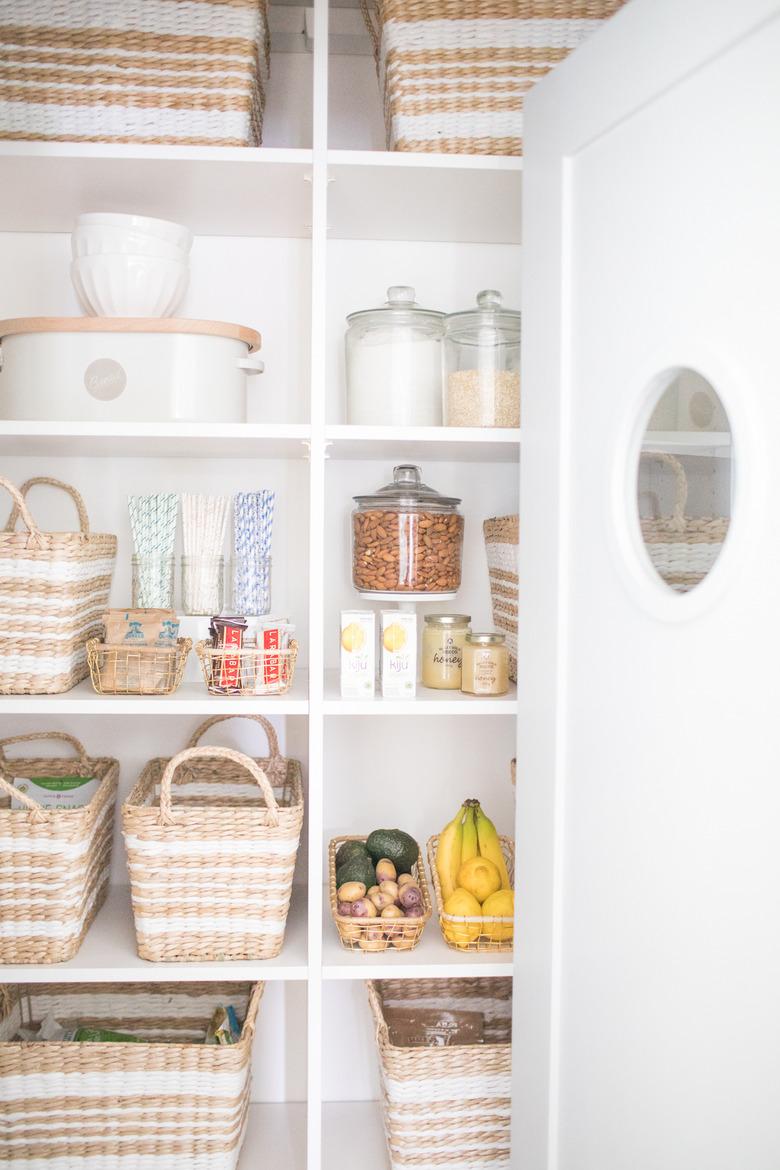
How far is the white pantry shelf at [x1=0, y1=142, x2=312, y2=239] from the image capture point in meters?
1.56

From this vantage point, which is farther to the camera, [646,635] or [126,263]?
[126,263]

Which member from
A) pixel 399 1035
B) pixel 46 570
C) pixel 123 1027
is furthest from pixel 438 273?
pixel 123 1027

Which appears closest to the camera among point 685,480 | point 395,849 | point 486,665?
point 685,480

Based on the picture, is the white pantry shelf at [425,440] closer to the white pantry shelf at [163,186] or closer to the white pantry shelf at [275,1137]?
the white pantry shelf at [163,186]

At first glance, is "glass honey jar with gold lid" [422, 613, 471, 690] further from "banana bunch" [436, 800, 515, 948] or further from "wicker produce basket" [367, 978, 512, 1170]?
"wicker produce basket" [367, 978, 512, 1170]

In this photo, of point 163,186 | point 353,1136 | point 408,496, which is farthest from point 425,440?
point 353,1136

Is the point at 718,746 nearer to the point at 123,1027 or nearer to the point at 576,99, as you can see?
the point at 576,99

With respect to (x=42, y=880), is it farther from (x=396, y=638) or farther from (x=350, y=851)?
(x=396, y=638)

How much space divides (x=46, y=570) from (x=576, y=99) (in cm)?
108

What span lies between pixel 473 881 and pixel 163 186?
53.1 inches

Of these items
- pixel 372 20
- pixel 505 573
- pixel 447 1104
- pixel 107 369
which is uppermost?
pixel 372 20

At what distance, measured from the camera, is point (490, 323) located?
1.64 metres

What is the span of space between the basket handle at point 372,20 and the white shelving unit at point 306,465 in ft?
0.46

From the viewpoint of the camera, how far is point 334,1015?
1988 millimetres
